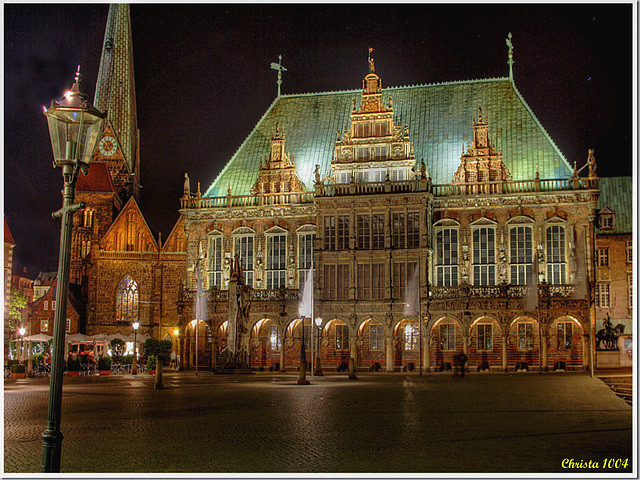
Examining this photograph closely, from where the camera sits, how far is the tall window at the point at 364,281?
47875 mm

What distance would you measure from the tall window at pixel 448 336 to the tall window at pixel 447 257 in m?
2.63

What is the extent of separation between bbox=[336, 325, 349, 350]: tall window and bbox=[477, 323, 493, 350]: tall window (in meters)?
8.28

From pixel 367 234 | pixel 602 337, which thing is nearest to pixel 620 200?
pixel 602 337

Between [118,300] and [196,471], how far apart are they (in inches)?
2093

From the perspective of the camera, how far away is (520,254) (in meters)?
47.8

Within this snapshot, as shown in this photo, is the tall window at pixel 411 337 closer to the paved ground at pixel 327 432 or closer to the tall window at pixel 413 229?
the tall window at pixel 413 229

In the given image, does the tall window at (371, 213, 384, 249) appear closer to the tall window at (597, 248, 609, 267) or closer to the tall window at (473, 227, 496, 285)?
the tall window at (473, 227, 496, 285)

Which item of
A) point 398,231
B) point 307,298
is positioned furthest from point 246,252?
point 307,298

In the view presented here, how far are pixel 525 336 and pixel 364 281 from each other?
10.1 m

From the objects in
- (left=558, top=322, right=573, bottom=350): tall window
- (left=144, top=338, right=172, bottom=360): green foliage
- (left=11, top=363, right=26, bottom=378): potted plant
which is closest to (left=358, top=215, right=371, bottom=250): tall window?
(left=558, top=322, right=573, bottom=350): tall window

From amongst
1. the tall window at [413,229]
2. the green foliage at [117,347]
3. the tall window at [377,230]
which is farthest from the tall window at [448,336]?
the green foliage at [117,347]

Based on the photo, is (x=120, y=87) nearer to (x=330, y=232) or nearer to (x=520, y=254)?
(x=330, y=232)

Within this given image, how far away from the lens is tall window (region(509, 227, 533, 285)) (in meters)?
47.5

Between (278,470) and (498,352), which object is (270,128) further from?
(278,470)
